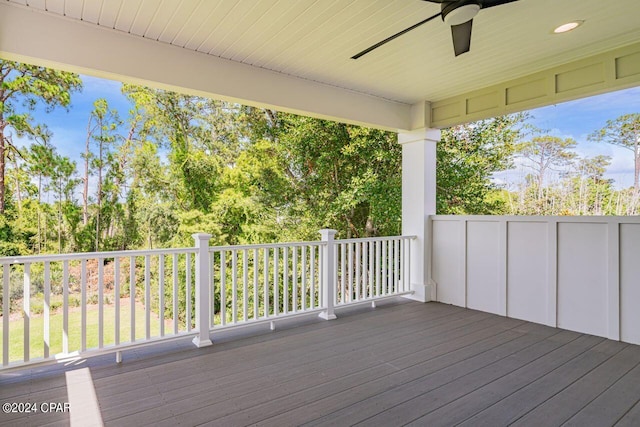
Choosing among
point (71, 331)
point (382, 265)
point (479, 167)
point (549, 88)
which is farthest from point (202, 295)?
point (71, 331)

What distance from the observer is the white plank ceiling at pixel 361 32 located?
2541 mm

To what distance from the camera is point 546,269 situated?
149 inches

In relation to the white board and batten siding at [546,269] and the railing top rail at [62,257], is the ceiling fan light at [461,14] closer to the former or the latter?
the white board and batten siding at [546,269]

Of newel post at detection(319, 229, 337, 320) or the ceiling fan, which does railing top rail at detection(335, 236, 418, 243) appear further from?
the ceiling fan

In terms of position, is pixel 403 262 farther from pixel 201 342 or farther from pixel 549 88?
pixel 201 342

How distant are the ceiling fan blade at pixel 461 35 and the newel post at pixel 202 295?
2.53m

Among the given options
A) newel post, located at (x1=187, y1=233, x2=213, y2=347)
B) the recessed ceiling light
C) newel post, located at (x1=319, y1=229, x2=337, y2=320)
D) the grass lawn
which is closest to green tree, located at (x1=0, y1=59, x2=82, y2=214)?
the grass lawn

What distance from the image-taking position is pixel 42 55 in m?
2.60

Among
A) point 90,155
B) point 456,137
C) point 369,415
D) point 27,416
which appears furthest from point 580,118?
point 90,155

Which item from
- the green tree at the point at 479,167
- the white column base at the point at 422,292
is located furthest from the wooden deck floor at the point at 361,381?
the green tree at the point at 479,167

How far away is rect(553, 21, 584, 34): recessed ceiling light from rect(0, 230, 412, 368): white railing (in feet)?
9.04

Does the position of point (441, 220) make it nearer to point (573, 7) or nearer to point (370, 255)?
point (370, 255)

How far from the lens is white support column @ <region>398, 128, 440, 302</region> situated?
15.7 feet

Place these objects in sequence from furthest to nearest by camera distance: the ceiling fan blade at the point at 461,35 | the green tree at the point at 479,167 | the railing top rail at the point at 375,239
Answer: the green tree at the point at 479,167, the railing top rail at the point at 375,239, the ceiling fan blade at the point at 461,35
